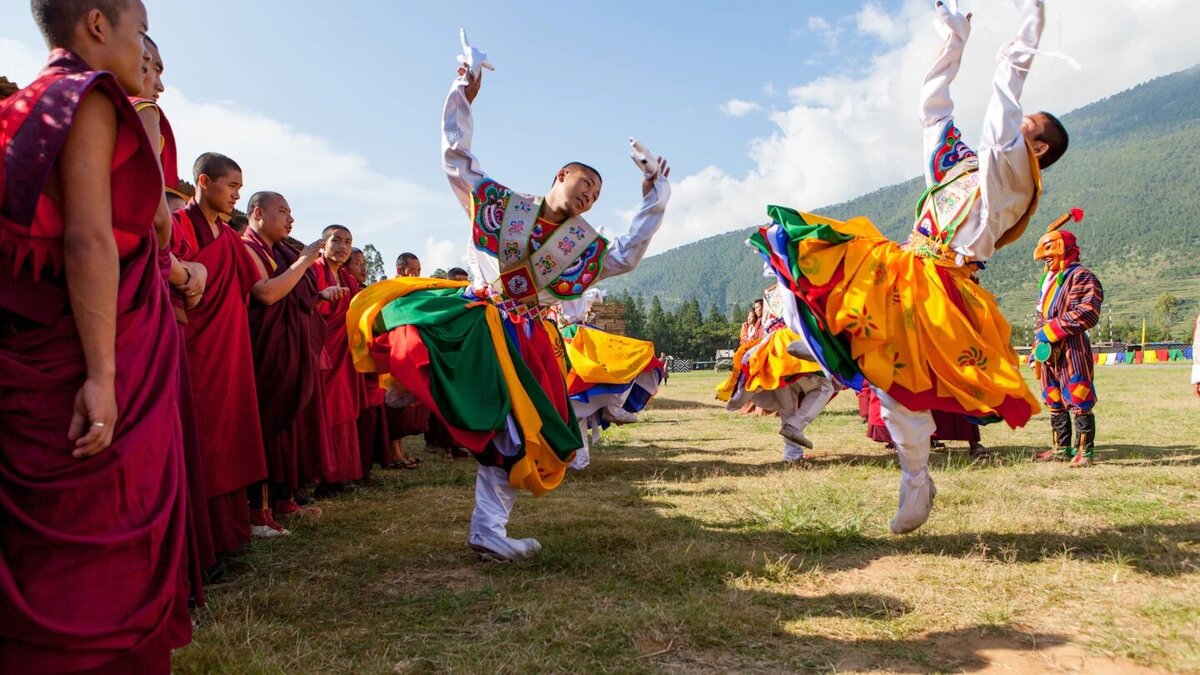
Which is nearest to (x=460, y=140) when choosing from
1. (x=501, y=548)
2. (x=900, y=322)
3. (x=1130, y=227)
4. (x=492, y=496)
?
(x=492, y=496)

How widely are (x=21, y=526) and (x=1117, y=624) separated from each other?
348 centimetres

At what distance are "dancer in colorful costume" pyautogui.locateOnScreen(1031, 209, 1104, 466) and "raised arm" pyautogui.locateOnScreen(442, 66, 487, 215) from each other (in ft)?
18.9

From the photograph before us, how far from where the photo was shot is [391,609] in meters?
3.08

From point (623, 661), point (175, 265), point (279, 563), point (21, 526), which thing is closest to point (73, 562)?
point (21, 526)

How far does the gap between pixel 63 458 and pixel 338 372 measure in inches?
162

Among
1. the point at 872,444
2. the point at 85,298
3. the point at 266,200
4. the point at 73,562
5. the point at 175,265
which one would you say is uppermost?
the point at 266,200

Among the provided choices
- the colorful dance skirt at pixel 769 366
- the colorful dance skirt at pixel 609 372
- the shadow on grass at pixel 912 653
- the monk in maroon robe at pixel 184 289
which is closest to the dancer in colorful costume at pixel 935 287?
the shadow on grass at pixel 912 653

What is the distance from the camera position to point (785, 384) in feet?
25.0

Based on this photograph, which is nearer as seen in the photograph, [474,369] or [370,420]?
[474,369]

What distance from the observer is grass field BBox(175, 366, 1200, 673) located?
2541mm

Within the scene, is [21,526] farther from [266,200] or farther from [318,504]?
[318,504]

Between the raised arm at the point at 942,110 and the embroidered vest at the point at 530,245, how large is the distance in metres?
2.03

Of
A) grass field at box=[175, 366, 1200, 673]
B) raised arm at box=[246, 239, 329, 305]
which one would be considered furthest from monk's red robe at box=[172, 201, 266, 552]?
grass field at box=[175, 366, 1200, 673]

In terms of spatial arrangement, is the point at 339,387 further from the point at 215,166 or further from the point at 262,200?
the point at 215,166
